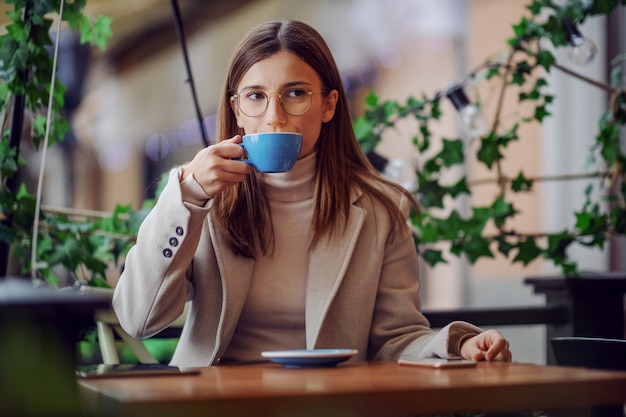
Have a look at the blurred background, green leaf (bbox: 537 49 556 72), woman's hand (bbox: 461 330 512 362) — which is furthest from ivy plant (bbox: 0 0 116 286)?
green leaf (bbox: 537 49 556 72)

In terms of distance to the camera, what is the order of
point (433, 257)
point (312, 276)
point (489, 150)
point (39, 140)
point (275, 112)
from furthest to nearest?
1. point (489, 150)
2. point (433, 257)
3. point (39, 140)
4. point (312, 276)
5. point (275, 112)

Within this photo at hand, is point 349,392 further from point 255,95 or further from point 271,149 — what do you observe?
point 255,95

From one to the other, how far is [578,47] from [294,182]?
1.40m

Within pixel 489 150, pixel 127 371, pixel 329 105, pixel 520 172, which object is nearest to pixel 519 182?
pixel 520 172

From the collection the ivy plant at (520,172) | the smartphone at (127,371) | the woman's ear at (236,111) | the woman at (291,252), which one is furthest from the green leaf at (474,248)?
the smartphone at (127,371)

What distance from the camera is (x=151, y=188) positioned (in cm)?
276

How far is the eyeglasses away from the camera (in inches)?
81.7

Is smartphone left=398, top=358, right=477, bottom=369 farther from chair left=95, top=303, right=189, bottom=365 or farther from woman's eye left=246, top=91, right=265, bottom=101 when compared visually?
chair left=95, top=303, right=189, bottom=365

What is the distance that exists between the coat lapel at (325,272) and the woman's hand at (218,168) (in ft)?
1.32

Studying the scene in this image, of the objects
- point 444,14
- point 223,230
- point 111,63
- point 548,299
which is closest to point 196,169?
point 223,230

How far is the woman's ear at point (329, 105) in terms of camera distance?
7.53 feet

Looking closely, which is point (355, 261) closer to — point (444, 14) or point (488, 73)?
point (488, 73)

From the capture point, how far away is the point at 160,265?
75.8 inches

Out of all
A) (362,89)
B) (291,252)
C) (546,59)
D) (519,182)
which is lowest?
(291,252)
